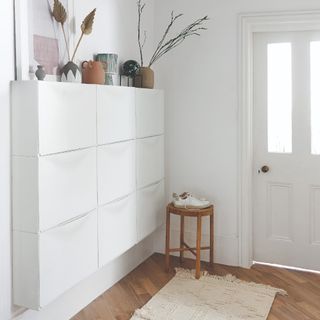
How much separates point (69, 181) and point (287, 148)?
2.03m

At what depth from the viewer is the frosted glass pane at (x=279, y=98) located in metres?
3.85

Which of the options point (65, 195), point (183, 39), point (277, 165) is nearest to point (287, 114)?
point (277, 165)

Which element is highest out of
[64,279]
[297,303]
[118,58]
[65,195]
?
[118,58]

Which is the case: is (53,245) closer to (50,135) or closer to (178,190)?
(50,135)

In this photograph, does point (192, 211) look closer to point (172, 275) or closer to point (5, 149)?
point (172, 275)

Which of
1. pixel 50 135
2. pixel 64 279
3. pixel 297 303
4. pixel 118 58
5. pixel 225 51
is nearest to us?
pixel 50 135

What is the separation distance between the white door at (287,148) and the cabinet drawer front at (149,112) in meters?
0.81

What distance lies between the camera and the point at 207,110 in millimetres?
3992

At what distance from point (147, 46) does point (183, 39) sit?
1.02 feet

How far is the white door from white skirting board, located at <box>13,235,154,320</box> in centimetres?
104

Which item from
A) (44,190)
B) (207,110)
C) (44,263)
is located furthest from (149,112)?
(44,263)

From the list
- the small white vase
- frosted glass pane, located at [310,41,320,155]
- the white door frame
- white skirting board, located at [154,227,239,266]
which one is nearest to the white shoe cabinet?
the small white vase

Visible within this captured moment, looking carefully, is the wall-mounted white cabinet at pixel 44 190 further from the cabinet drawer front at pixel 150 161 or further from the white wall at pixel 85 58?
the cabinet drawer front at pixel 150 161

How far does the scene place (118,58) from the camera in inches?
140
